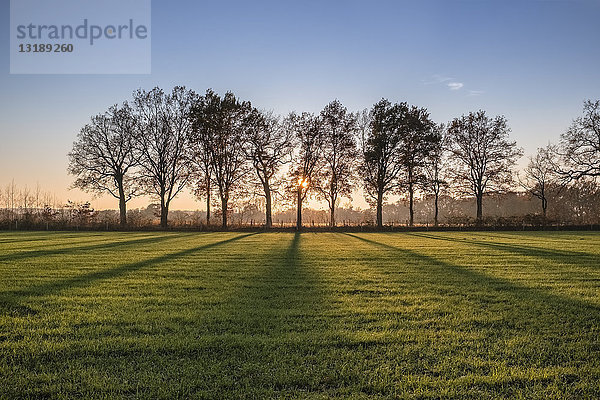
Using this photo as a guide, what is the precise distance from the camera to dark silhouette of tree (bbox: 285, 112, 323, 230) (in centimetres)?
4362

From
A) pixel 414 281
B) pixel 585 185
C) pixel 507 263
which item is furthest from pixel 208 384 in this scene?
pixel 585 185

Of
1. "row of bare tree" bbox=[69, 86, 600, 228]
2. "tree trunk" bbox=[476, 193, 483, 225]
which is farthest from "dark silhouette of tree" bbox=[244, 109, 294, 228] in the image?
"tree trunk" bbox=[476, 193, 483, 225]

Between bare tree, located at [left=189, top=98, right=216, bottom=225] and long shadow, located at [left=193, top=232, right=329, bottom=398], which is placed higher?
bare tree, located at [left=189, top=98, right=216, bottom=225]

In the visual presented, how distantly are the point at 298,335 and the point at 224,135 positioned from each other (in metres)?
38.2

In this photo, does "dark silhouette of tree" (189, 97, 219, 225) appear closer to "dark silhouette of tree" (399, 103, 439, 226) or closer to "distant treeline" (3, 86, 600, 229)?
"distant treeline" (3, 86, 600, 229)

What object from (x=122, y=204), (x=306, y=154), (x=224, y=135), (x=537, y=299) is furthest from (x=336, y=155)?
(x=537, y=299)

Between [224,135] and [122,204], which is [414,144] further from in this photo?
[122,204]

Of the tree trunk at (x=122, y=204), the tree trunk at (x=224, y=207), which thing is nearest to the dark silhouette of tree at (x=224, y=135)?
the tree trunk at (x=224, y=207)

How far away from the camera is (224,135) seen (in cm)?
4169

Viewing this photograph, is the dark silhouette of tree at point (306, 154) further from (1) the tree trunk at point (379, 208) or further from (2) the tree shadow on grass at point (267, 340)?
(2) the tree shadow on grass at point (267, 340)

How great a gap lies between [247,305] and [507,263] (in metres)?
10.6

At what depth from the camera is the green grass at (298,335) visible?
4.05m

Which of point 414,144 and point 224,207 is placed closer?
point 224,207

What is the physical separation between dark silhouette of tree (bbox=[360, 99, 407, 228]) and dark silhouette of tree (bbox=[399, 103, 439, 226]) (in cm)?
48
